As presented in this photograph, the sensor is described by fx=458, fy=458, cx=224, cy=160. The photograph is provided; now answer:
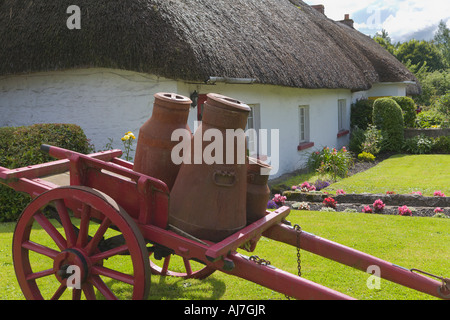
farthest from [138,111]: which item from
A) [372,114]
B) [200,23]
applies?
[372,114]

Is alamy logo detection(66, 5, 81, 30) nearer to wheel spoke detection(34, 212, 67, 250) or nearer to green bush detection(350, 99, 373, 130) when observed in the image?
wheel spoke detection(34, 212, 67, 250)

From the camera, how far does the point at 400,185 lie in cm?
852

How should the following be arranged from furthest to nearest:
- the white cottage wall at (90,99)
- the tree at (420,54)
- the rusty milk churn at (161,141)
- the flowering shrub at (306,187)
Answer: the tree at (420,54) → the flowering shrub at (306,187) → the white cottage wall at (90,99) → the rusty milk churn at (161,141)

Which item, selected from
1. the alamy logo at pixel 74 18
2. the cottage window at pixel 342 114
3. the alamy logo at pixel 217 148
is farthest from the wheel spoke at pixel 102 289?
the cottage window at pixel 342 114

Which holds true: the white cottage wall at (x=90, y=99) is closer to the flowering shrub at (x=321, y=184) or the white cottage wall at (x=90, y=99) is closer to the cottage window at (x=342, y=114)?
the flowering shrub at (x=321, y=184)

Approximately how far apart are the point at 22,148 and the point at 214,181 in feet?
13.6

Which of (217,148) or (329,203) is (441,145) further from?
(217,148)

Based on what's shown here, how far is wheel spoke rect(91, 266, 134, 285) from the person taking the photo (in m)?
2.73

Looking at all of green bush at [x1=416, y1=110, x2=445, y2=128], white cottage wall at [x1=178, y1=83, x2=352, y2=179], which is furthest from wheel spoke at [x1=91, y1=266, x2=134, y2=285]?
green bush at [x1=416, y1=110, x2=445, y2=128]

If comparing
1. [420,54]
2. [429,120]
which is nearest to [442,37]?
[420,54]

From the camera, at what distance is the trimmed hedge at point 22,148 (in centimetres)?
593

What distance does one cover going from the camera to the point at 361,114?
15.8m

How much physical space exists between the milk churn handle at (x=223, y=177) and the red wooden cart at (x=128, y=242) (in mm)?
319

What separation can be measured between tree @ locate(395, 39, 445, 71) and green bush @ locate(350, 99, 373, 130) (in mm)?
34057
